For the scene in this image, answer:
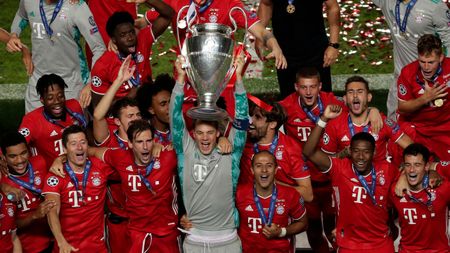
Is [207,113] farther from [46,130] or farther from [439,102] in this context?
[439,102]

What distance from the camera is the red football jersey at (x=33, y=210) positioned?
9.39 metres

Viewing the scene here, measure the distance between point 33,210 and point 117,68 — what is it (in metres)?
1.39

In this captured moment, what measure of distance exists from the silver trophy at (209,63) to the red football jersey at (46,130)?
5.20 feet

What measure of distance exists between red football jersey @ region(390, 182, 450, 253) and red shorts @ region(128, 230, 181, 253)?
1719mm

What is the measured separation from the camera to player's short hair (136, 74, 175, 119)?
966cm

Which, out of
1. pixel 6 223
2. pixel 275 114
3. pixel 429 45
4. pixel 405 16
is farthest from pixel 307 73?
pixel 6 223

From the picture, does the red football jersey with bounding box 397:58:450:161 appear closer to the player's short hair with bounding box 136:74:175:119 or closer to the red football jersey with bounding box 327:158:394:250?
the red football jersey with bounding box 327:158:394:250

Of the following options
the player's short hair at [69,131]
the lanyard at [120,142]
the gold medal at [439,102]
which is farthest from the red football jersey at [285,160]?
the player's short hair at [69,131]

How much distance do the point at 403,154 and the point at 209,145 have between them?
1.49 metres

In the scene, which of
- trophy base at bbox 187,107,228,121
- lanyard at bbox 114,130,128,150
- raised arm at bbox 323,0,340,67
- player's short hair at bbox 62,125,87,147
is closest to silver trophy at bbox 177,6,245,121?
trophy base at bbox 187,107,228,121

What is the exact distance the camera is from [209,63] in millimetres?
8516

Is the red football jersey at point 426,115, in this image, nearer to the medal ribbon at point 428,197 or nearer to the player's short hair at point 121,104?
the medal ribbon at point 428,197

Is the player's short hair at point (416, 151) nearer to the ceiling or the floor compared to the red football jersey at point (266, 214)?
nearer to the ceiling

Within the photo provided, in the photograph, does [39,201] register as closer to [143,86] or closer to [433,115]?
[143,86]
